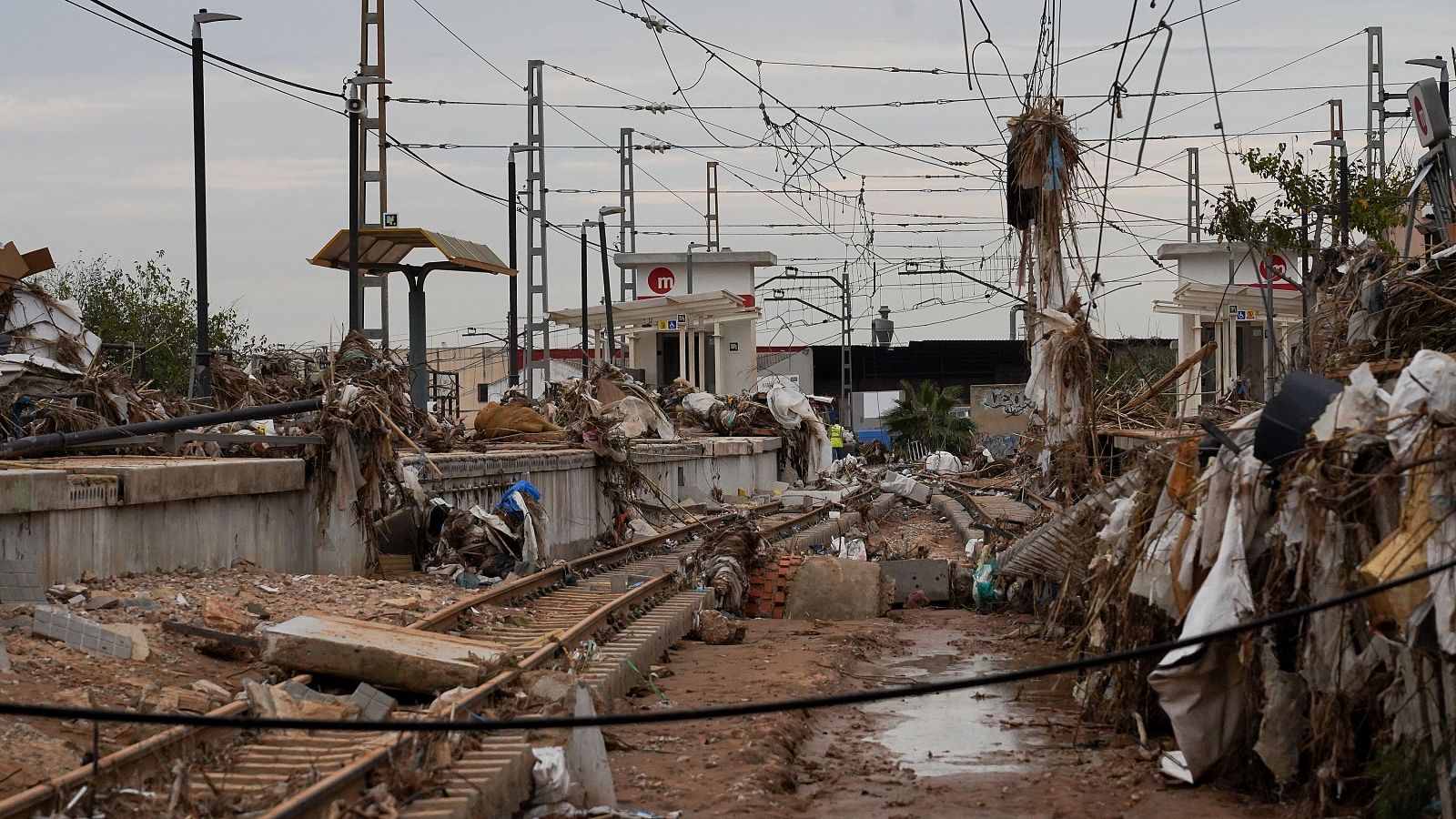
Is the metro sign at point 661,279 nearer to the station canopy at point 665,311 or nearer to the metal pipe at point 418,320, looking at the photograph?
the station canopy at point 665,311

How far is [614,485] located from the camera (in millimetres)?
26281

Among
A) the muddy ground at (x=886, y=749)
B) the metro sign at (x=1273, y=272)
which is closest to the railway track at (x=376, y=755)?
the muddy ground at (x=886, y=749)

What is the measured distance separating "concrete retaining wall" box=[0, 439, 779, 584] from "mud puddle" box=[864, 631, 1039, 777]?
625 cm

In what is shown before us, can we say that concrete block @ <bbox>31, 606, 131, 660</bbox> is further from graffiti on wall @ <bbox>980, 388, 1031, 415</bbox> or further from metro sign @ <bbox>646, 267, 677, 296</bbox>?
graffiti on wall @ <bbox>980, 388, 1031, 415</bbox>

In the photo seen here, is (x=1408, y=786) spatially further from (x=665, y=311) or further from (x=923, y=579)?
(x=665, y=311)

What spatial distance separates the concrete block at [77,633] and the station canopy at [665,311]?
47065 mm

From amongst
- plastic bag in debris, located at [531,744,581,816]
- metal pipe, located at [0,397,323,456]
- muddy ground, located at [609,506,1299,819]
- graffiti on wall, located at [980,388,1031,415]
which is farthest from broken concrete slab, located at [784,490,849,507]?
graffiti on wall, located at [980,388,1031,415]

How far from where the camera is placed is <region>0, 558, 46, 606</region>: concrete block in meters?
11.1

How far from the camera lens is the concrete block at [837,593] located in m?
18.6

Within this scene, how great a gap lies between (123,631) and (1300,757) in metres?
7.57

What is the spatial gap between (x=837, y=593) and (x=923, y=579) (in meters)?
1.57

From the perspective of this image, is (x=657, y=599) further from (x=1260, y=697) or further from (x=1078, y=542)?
(x=1260, y=697)

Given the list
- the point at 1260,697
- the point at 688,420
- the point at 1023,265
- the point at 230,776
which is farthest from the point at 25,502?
the point at 688,420

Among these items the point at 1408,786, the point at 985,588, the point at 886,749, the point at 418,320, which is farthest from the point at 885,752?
the point at 418,320
